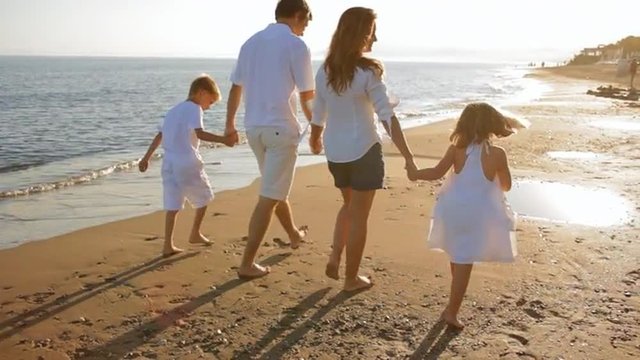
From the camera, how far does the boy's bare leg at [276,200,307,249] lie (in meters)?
5.17

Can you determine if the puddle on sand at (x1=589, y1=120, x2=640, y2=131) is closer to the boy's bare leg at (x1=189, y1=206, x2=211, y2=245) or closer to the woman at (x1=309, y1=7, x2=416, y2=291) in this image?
the boy's bare leg at (x1=189, y1=206, x2=211, y2=245)

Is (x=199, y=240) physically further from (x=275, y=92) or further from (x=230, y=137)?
(x=275, y=92)

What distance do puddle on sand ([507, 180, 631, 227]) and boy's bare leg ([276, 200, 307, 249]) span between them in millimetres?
2738

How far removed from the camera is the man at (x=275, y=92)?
4371mm

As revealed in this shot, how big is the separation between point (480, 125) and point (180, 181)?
262 cm

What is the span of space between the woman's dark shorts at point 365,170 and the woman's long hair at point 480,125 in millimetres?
533

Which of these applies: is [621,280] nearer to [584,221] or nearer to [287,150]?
[584,221]

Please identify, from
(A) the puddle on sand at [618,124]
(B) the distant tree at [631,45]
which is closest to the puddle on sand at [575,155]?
(A) the puddle on sand at [618,124]

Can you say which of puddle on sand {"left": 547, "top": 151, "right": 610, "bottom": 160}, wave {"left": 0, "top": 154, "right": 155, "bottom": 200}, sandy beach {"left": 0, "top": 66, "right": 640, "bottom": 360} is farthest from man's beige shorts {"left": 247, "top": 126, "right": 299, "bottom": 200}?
puddle on sand {"left": 547, "top": 151, "right": 610, "bottom": 160}

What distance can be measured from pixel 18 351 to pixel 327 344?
1.72 m

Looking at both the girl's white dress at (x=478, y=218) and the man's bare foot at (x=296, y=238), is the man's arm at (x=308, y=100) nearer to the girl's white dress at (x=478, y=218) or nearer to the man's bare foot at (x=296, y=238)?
the girl's white dress at (x=478, y=218)

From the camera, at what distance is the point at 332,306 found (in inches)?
164

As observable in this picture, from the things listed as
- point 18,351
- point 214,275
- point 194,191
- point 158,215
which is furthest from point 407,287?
point 158,215

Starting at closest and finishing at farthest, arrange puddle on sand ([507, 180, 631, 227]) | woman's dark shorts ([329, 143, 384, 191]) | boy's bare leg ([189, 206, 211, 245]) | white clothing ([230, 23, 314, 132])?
woman's dark shorts ([329, 143, 384, 191]), white clothing ([230, 23, 314, 132]), boy's bare leg ([189, 206, 211, 245]), puddle on sand ([507, 180, 631, 227])
